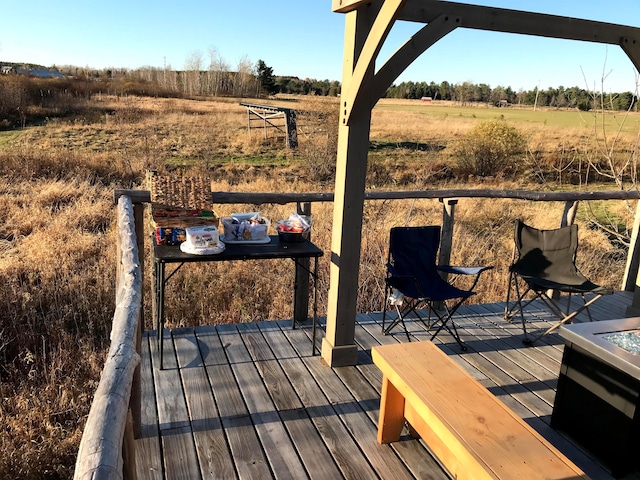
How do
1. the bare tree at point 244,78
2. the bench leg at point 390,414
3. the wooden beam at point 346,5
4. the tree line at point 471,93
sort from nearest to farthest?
the bench leg at point 390,414 → the wooden beam at point 346,5 → the tree line at point 471,93 → the bare tree at point 244,78

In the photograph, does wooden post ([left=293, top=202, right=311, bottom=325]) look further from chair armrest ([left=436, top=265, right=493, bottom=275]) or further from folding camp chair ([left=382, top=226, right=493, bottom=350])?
chair armrest ([left=436, top=265, right=493, bottom=275])

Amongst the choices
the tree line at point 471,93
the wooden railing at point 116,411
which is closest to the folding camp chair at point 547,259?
the wooden railing at point 116,411

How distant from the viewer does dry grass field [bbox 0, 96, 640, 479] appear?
3.89 meters

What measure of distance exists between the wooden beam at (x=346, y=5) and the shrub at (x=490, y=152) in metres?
13.9

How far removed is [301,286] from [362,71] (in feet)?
5.69

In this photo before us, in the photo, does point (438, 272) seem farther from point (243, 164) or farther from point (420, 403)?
point (243, 164)

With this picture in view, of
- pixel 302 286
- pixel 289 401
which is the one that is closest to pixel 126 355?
pixel 289 401

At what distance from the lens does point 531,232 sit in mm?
4133

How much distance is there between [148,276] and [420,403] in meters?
3.00

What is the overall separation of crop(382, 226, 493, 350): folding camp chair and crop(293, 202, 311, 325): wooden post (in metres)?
0.60

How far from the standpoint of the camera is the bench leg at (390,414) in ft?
7.74

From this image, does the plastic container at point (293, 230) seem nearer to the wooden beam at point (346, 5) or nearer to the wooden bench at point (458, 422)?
the wooden bench at point (458, 422)

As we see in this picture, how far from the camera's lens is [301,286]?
147 inches

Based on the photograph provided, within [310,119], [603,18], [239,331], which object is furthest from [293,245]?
[310,119]
